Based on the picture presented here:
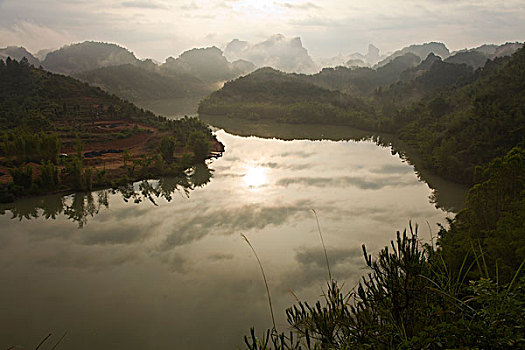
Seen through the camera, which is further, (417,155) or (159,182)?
(417,155)

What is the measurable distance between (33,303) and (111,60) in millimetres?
149403

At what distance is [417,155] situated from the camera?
30.2m

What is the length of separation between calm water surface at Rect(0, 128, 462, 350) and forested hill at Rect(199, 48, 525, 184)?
3.78 meters

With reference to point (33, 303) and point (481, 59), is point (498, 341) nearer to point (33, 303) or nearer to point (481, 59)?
point (33, 303)

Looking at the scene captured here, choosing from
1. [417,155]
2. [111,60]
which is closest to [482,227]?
[417,155]

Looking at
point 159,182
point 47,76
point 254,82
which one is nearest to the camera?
point 159,182

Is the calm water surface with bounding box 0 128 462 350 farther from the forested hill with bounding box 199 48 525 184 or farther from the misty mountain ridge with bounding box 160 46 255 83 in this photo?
the misty mountain ridge with bounding box 160 46 255 83

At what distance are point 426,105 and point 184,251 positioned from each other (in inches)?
1472

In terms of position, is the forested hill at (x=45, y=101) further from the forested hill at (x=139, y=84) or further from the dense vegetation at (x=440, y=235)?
the forested hill at (x=139, y=84)

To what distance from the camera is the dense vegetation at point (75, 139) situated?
810 inches

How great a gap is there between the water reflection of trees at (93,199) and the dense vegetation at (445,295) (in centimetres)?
1213

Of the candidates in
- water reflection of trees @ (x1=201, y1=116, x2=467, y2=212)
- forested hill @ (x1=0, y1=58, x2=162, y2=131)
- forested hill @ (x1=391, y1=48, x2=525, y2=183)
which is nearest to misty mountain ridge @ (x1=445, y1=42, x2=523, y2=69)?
water reflection of trees @ (x1=201, y1=116, x2=467, y2=212)

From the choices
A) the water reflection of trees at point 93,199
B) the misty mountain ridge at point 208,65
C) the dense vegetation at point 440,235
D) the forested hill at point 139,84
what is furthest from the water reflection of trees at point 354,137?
the misty mountain ridge at point 208,65

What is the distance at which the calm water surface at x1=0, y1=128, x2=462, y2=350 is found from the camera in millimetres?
9578
